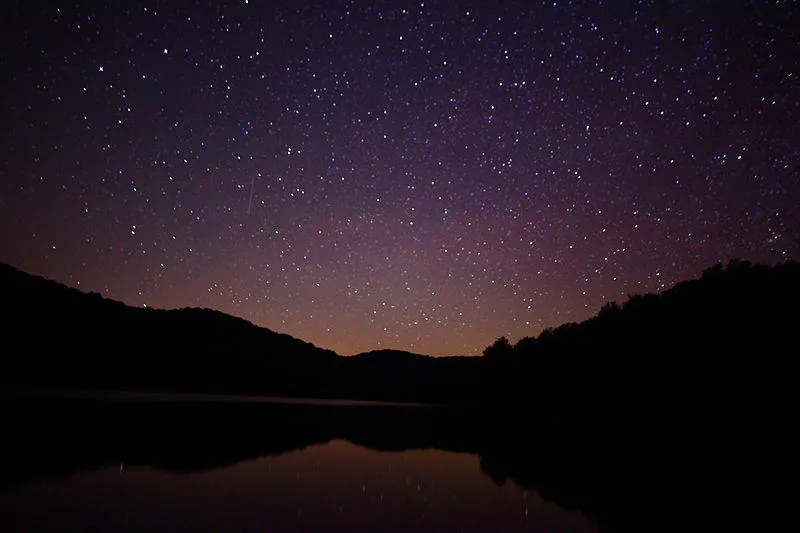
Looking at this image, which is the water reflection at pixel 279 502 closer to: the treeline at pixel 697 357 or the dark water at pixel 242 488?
the dark water at pixel 242 488

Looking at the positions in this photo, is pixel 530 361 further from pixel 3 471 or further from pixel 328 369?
pixel 328 369

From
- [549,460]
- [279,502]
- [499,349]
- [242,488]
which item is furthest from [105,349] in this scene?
[279,502]

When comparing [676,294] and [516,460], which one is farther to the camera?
[676,294]

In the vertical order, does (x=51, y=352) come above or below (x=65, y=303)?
below

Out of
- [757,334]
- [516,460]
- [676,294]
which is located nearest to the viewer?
[516,460]

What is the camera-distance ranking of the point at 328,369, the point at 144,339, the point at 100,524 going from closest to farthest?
1. the point at 100,524
2. the point at 144,339
3. the point at 328,369

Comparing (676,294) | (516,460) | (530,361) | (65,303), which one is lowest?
(516,460)

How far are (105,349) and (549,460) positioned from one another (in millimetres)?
91207

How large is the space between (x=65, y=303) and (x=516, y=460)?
3803 inches

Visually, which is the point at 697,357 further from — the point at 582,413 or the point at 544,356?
the point at 544,356

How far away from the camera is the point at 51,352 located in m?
74.0

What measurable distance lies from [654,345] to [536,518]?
37.5m

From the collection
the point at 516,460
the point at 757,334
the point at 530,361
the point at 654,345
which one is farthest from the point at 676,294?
the point at 516,460

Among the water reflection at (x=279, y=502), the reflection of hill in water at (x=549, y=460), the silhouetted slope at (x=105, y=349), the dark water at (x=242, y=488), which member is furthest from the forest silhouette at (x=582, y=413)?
the water reflection at (x=279, y=502)
